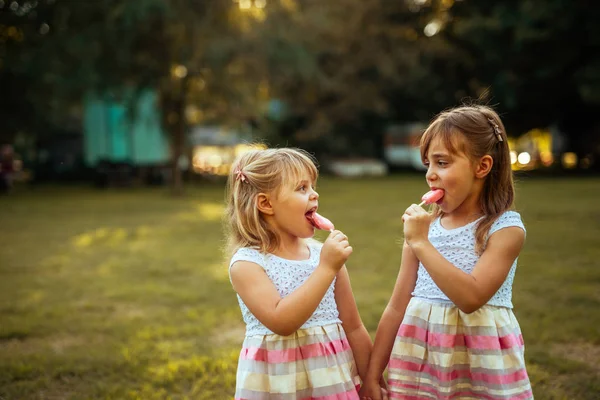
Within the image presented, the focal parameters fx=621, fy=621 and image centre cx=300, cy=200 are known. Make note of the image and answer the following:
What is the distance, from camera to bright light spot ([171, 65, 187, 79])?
20.9 m

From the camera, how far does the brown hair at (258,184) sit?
8.10ft

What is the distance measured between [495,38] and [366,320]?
23.8m

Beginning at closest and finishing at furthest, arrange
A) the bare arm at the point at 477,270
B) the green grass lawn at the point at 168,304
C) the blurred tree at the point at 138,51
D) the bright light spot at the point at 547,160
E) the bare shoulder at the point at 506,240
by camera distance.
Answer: the bare arm at the point at 477,270
the bare shoulder at the point at 506,240
the green grass lawn at the point at 168,304
the blurred tree at the point at 138,51
the bright light spot at the point at 547,160

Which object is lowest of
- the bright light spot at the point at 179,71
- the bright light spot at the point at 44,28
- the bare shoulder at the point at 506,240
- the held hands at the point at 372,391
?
the held hands at the point at 372,391

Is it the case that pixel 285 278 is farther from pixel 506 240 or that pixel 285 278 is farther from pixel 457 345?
pixel 506 240

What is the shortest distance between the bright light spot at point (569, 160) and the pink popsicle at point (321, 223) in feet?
112

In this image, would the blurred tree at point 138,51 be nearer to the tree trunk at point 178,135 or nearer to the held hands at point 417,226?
the tree trunk at point 178,135

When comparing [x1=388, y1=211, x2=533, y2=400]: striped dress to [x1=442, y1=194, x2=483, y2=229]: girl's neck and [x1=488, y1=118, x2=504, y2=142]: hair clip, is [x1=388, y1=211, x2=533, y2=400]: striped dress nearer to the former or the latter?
[x1=442, y1=194, x2=483, y2=229]: girl's neck

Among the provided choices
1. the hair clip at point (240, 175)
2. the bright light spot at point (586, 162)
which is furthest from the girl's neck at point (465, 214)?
the bright light spot at point (586, 162)

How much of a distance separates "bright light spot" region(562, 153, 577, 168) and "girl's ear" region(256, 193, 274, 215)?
34182mm

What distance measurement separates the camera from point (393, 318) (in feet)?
8.32

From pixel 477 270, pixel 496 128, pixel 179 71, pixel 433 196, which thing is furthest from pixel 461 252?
pixel 179 71

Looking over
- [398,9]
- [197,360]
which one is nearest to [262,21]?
[398,9]

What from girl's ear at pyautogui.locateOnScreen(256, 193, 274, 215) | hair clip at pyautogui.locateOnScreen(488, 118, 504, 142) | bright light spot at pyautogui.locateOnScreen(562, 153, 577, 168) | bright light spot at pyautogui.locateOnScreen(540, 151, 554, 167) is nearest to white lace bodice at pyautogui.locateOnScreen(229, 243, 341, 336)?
girl's ear at pyautogui.locateOnScreen(256, 193, 274, 215)
